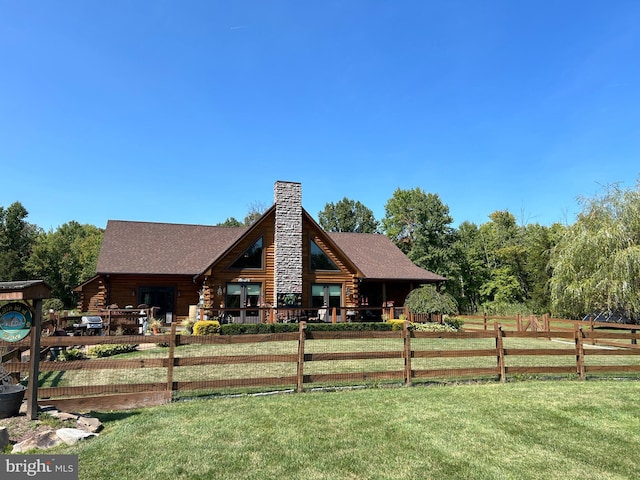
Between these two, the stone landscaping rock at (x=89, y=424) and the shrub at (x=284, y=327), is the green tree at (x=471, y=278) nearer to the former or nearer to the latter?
the shrub at (x=284, y=327)

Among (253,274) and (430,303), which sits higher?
(253,274)

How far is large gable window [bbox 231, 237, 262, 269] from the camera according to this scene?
67.5 feet

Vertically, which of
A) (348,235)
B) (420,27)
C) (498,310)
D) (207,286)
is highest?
(420,27)

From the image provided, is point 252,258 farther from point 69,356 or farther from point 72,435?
point 72,435

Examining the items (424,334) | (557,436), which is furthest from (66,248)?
(557,436)

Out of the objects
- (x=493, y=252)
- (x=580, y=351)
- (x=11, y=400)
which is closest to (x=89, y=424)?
(x=11, y=400)

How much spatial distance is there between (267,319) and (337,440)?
15.3 meters

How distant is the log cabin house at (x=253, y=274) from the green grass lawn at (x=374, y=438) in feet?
38.4

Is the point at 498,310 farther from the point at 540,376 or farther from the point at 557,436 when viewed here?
the point at 557,436

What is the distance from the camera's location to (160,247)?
24734 mm

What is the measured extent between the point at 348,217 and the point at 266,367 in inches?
1649

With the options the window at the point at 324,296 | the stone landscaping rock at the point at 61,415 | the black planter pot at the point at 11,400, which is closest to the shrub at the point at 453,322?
the window at the point at 324,296

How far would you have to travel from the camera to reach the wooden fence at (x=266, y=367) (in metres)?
6.23

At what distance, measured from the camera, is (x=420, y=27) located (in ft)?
46.6
